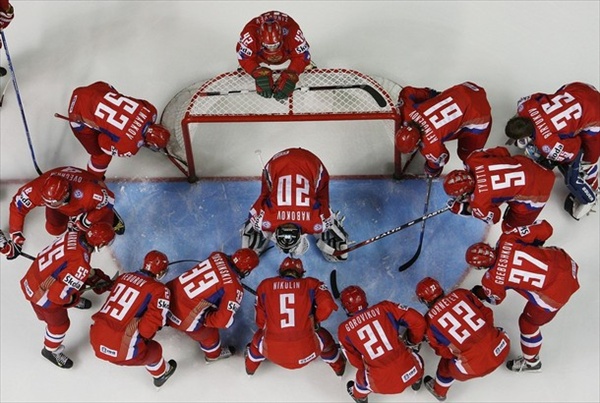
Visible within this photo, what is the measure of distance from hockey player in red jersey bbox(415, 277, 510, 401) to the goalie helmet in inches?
29.7

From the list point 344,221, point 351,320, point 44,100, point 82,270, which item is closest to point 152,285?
point 82,270

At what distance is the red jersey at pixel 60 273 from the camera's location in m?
4.75

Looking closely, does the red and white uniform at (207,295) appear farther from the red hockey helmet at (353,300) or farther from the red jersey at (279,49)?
the red jersey at (279,49)

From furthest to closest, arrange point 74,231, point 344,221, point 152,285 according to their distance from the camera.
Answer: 1. point 344,221
2. point 74,231
3. point 152,285

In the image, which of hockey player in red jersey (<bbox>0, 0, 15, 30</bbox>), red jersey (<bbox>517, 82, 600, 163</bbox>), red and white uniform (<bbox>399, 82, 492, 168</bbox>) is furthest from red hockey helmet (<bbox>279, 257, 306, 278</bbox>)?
hockey player in red jersey (<bbox>0, 0, 15, 30</bbox>)

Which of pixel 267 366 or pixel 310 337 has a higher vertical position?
pixel 310 337

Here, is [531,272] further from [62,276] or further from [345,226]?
[62,276]

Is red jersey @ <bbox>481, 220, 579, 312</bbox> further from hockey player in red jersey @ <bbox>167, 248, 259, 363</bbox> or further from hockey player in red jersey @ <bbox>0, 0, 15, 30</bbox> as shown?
hockey player in red jersey @ <bbox>0, 0, 15, 30</bbox>

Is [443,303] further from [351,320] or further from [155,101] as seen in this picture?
[155,101]

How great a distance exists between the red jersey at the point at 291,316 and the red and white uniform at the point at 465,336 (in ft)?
1.90

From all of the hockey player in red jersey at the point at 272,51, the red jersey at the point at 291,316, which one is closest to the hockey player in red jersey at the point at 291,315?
the red jersey at the point at 291,316

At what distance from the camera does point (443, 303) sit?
4727 mm

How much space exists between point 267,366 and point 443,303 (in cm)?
116

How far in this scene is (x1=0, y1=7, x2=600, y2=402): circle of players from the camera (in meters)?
4.66
